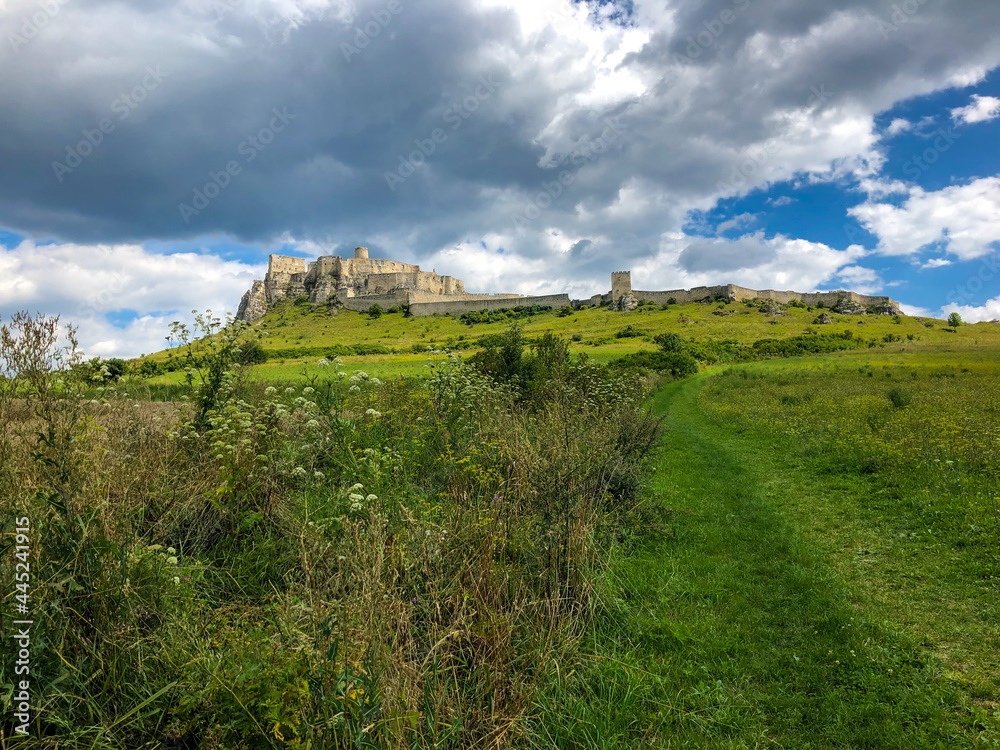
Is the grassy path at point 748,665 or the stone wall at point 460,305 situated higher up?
the stone wall at point 460,305

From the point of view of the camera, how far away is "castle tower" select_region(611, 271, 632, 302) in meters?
94.3

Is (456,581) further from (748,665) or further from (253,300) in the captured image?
(253,300)

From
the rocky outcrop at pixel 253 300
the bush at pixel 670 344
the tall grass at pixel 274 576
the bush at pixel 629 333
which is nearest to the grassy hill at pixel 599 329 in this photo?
the bush at pixel 629 333

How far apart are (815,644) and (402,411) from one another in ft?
21.4

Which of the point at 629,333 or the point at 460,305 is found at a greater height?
the point at 460,305

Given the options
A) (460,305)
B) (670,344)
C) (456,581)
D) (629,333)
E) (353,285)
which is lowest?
(456,581)

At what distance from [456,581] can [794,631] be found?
3463 millimetres

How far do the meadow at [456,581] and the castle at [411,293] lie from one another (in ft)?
277

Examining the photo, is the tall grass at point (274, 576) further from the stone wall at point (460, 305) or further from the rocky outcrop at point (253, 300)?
the rocky outcrop at point (253, 300)

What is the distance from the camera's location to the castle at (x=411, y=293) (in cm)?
9200

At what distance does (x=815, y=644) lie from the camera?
187 inches

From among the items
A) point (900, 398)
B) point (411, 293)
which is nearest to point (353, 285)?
point (411, 293)

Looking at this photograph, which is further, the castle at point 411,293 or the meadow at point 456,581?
the castle at point 411,293

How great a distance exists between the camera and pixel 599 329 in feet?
233
